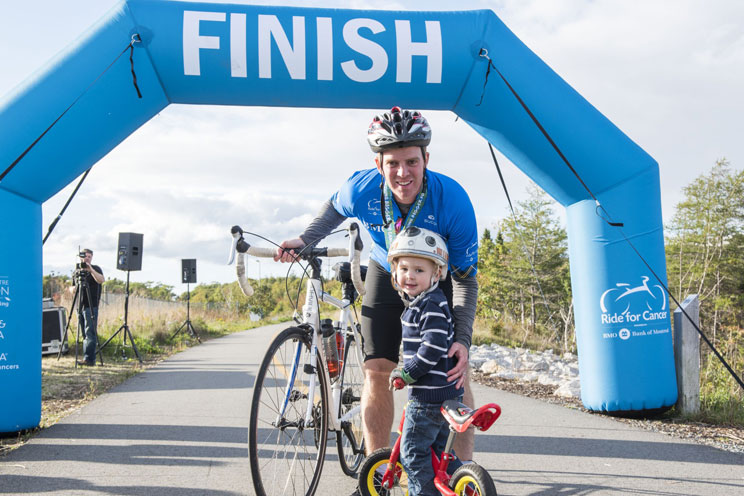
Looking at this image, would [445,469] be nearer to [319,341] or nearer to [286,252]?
[319,341]

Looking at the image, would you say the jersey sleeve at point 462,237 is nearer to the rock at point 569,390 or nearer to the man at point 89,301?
the rock at point 569,390

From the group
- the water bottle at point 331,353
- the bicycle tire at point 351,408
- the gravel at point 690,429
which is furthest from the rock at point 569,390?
the water bottle at point 331,353

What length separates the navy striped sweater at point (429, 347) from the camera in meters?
2.61

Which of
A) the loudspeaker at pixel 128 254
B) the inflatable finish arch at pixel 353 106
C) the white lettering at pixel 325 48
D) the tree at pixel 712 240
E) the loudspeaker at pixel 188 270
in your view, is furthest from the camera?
the tree at pixel 712 240

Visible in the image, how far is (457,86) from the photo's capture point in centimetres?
547

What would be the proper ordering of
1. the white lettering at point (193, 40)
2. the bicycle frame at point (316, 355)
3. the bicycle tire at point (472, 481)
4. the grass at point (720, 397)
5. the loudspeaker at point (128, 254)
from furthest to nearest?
the loudspeaker at point (128, 254) → the grass at point (720, 397) → the white lettering at point (193, 40) → the bicycle frame at point (316, 355) → the bicycle tire at point (472, 481)

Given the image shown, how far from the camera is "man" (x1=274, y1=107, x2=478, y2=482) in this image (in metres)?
2.88

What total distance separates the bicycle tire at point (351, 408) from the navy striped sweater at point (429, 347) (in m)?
1.06

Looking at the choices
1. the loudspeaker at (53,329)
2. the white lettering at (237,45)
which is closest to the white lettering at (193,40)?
the white lettering at (237,45)

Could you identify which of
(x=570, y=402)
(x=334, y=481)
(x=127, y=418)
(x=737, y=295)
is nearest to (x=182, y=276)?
(x=127, y=418)

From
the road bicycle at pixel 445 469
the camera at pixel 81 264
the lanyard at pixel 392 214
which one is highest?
the camera at pixel 81 264

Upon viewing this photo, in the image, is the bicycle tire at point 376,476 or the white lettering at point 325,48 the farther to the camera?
the white lettering at point 325,48

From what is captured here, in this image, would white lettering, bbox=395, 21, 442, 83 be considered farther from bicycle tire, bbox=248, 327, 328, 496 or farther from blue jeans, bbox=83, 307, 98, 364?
blue jeans, bbox=83, 307, 98, 364

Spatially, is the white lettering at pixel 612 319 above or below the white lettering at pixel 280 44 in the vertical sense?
below
